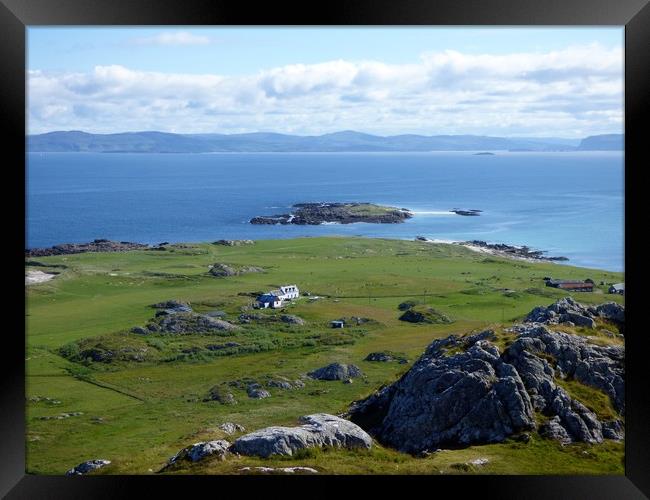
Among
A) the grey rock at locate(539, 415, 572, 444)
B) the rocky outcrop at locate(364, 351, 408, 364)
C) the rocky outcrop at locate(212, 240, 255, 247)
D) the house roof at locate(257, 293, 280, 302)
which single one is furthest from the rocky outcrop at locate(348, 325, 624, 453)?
the rocky outcrop at locate(212, 240, 255, 247)

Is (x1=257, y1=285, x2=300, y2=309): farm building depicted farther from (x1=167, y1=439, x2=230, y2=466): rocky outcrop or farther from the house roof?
(x1=167, y1=439, x2=230, y2=466): rocky outcrop

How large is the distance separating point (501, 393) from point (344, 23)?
472 cm

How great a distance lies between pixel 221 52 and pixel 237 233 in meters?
9.19

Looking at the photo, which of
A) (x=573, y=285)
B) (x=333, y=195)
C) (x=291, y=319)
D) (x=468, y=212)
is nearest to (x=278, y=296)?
(x=291, y=319)

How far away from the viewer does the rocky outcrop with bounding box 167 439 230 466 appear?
21.5ft

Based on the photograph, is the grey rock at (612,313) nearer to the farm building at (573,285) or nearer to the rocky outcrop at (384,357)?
the rocky outcrop at (384,357)

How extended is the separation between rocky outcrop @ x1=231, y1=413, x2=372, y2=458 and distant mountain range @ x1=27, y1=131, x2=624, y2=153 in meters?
17.0

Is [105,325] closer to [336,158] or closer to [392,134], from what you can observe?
[336,158]

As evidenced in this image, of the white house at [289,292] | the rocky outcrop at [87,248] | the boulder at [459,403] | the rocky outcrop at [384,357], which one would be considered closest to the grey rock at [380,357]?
the rocky outcrop at [384,357]

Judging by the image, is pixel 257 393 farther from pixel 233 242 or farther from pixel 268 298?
pixel 233 242

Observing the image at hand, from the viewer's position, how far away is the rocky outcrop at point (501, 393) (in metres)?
7.77

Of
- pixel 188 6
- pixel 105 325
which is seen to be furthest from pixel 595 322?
pixel 105 325

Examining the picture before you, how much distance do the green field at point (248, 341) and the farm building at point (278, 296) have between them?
0.26 meters

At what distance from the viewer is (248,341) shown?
13.7 meters
